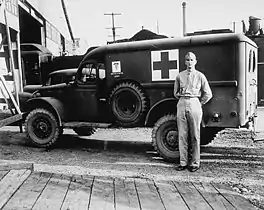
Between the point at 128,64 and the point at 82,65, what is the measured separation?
4.53 ft

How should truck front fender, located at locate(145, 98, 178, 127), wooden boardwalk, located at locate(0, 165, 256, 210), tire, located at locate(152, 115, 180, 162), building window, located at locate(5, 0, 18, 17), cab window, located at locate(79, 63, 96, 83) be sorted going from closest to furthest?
wooden boardwalk, located at locate(0, 165, 256, 210)
tire, located at locate(152, 115, 180, 162)
truck front fender, located at locate(145, 98, 178, 127)
cab window, located at locate(79, 63, 96, 83)
building window, located at locate(5, 0, 18, 17)

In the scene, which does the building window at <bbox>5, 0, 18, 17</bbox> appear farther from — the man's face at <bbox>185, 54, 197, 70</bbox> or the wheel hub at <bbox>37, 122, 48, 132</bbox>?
the man's face at <bbox>185, 54, 197, 70</bbox>

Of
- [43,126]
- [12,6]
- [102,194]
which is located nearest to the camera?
[102,194]

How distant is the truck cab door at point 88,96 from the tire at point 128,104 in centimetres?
66

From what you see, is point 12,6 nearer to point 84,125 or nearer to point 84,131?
point 84,131

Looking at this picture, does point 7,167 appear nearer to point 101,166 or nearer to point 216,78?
point 101,166

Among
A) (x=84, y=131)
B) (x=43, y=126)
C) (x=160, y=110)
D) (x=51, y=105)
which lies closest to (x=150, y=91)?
(x=160, y=110)

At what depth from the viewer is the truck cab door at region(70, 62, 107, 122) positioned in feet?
26.5

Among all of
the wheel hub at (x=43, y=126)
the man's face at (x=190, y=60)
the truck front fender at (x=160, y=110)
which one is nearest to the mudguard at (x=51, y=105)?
the wheel hub at (x=43, y=126)

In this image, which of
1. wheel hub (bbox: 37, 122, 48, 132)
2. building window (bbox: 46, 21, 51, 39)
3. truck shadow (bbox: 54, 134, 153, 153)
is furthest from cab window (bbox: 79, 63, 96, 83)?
building window (bbox: 46, 21, 51, 39)

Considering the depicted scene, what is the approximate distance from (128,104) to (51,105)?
2045 millimetres

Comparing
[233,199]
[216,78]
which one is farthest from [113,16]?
[233,199]

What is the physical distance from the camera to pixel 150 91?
723cm

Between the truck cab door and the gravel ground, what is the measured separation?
0.82 metres
